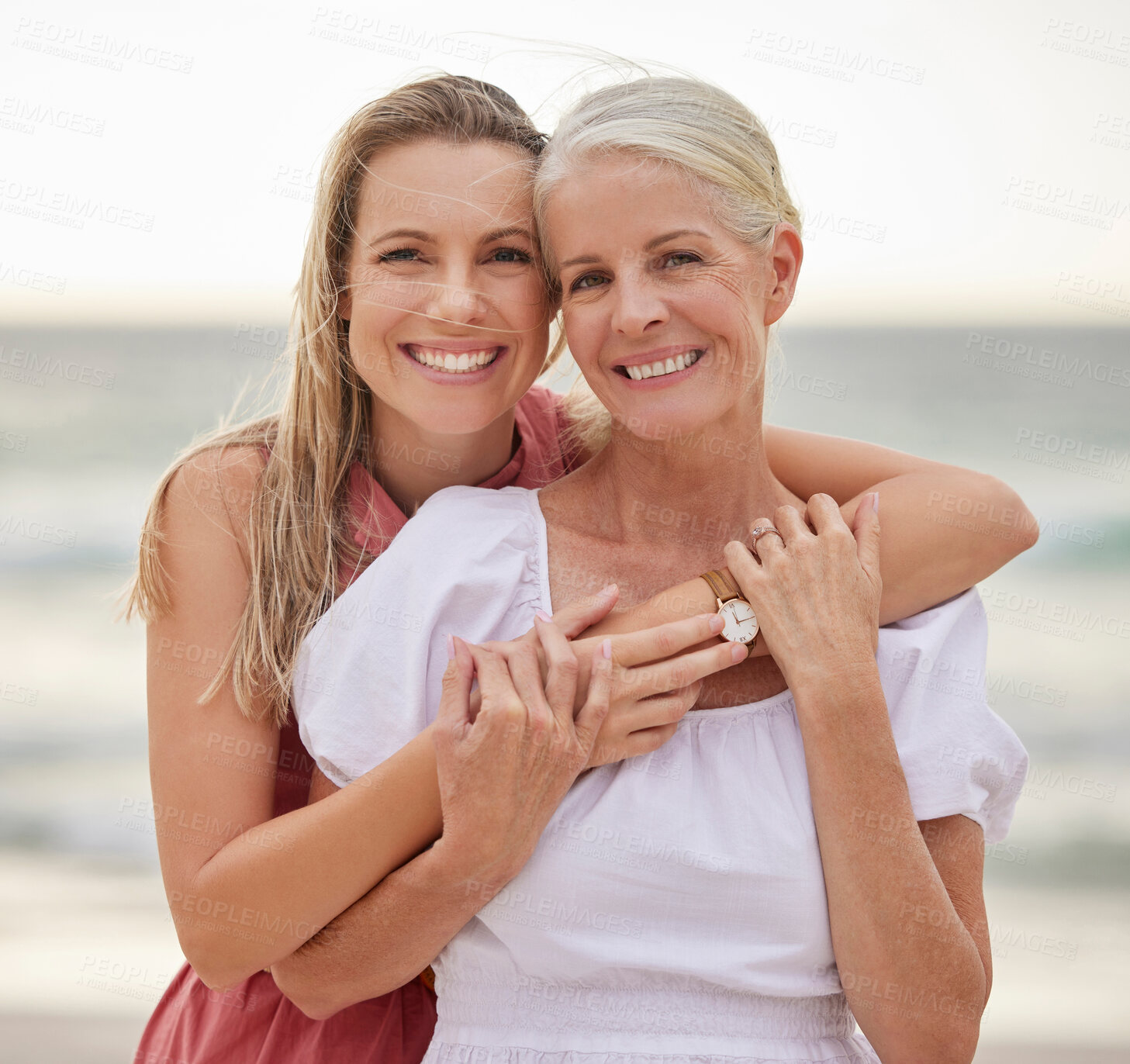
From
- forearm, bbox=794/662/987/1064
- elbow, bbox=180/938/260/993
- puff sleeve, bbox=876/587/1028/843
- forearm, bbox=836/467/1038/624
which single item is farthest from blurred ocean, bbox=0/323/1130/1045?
elbow, bbox=180/938/260/993

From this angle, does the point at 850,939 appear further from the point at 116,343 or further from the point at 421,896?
the point at 116,343

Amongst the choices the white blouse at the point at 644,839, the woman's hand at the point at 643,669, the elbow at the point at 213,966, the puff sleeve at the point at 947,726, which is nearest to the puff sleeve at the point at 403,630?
the white blouse at the point at 644,839

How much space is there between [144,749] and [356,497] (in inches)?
217

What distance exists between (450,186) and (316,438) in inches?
22.1

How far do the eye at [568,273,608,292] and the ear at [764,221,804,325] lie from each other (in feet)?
1.04

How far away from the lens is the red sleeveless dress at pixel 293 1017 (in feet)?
6.91

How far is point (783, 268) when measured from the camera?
6.82 ft

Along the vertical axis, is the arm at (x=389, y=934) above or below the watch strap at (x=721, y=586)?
below

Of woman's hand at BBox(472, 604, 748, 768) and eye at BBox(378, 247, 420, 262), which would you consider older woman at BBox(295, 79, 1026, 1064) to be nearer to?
woman's hand at BBox(472, 604, 748, 768)

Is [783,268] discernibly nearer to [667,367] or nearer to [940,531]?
[667,367]

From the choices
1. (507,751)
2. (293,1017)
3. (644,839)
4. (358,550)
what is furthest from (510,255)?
(293,1017)

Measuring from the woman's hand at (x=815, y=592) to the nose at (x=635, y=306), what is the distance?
390 millimetres

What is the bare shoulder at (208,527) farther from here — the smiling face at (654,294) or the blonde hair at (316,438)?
the smiling face at (654,294)

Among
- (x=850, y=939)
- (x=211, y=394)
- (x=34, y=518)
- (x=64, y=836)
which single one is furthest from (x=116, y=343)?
(x=850, y=939)
